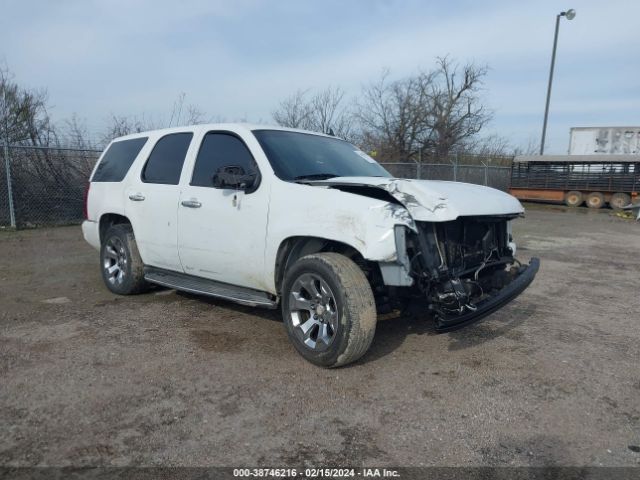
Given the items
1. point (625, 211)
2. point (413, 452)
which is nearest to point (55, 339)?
point (413, 452)

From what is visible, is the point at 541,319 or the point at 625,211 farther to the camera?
the point at 625,211

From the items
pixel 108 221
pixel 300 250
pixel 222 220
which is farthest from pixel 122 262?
pixel 300 250

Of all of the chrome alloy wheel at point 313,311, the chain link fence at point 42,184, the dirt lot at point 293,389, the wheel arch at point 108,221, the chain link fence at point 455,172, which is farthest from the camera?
the chain link fence at point 455,172

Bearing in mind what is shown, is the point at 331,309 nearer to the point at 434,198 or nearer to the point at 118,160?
the point at 434,198

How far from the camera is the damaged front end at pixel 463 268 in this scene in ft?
11.4

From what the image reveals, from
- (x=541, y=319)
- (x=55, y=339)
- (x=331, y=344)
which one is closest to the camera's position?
(x=331, y=344)

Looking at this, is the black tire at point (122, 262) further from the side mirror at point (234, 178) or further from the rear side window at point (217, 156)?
the side mirror at point (234, 178)

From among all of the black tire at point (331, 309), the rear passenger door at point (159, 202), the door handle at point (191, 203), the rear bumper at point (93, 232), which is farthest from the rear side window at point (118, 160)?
the black tire at point (331, 309)

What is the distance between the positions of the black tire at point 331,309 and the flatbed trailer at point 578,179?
819 inches

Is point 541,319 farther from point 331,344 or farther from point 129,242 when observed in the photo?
point 129,242

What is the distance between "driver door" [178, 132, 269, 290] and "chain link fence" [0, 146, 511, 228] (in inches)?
322

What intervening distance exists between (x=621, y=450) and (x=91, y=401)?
10.4ft

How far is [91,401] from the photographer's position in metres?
3.21


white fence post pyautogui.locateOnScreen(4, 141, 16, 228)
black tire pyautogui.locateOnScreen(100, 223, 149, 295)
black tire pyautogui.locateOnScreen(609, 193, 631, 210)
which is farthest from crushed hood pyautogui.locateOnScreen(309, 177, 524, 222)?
black tire pyautogui.locateOnScreen(609, 193, 631, 210)
